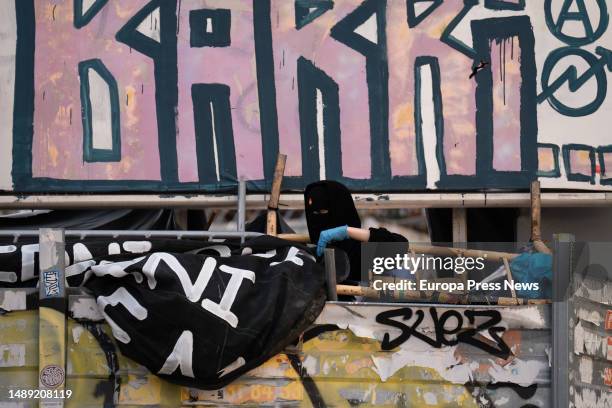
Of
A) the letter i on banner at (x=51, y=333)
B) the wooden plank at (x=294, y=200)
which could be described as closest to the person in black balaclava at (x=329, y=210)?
the wooden plank at (x=294, y=200)

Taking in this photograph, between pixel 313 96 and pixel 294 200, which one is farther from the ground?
pixel 313 96

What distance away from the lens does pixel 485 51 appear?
19.9 feet

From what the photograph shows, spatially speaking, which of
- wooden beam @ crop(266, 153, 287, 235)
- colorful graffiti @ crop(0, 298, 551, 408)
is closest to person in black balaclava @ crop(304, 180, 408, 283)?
wooden beam @ crop(266, 153, 287, 235)

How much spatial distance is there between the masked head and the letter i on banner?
168 centimetres

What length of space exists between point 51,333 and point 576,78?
3978 millimetres

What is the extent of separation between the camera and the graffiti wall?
605 cm

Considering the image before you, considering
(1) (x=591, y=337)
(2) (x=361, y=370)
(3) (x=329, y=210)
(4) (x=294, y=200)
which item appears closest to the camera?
(2) (x=361, y=370)

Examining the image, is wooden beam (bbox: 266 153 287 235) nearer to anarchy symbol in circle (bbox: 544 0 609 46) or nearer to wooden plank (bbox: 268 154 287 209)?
wooden plank (bbox: 268 154 287 209)

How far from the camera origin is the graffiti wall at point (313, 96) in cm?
605

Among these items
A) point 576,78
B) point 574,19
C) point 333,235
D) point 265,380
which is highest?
point 574,19

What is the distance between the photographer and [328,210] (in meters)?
5.18

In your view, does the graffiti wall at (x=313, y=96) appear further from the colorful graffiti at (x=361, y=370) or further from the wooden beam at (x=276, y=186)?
the colorful graffiti at (x=361, y=370)

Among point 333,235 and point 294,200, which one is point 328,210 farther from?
point 294,200

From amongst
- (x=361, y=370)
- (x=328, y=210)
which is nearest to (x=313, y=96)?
(x=328, y=210)
